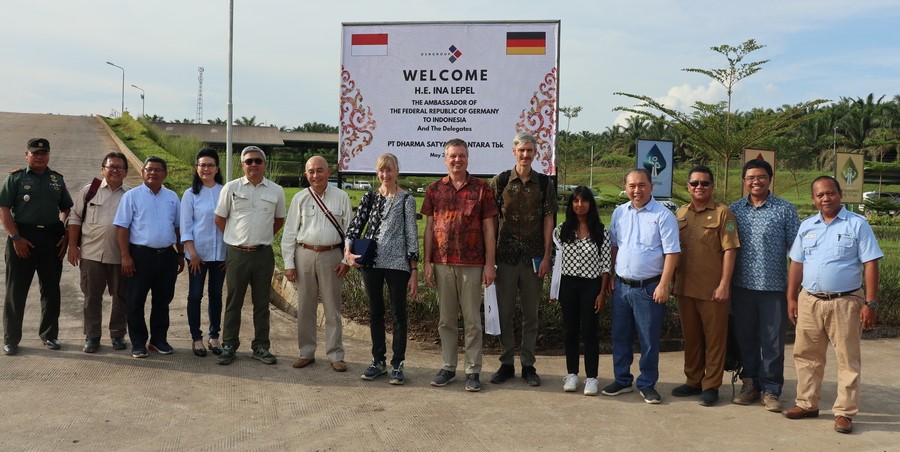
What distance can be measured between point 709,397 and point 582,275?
1221 millimetres

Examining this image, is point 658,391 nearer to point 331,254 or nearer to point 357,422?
point 357,422

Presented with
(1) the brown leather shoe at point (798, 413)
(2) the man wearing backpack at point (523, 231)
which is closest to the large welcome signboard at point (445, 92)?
(2) the man wearing backpack at point (523, 231)

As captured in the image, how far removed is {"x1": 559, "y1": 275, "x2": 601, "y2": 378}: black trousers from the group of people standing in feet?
0.04

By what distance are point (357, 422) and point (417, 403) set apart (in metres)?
0.57

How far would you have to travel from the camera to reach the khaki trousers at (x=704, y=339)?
204 inches

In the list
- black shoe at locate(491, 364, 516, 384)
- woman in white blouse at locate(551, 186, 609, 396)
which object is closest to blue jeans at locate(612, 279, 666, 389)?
woman in white blouse at locate(551, 186, 609, 396)

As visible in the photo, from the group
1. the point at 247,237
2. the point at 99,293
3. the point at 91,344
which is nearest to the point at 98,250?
the point at 99,293

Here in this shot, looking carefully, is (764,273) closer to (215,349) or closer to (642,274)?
(642,274)

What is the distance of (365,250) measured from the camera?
539cm

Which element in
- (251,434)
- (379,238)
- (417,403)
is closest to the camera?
(251,434)

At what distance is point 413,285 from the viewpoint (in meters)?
5.51

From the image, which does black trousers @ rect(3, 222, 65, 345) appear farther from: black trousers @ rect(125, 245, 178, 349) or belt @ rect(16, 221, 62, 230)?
black trousers @ rect(125, 245, 178, 349)

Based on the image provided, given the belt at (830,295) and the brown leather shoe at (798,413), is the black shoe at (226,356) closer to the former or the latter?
the brown leather shoe at (798,413)

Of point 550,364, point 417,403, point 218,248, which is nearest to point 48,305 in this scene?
point 218,248
